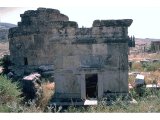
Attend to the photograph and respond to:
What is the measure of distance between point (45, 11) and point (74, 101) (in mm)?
9967

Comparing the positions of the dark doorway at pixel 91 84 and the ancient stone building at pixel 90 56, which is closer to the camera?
the ancient stone building at pixel 90 56

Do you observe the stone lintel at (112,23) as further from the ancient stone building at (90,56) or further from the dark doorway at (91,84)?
the dark doorway at (91,84)

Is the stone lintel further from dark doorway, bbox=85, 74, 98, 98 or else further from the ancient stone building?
dark doorway, bbox=85, 74, 98, 98

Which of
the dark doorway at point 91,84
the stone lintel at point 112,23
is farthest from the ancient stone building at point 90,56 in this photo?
the dark doorway at point 91,84

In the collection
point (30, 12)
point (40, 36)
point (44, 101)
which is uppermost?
point (30, 12)

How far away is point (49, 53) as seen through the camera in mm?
17688

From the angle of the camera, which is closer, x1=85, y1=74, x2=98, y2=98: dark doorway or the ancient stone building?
the ancient stone building

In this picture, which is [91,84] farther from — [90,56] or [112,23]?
[112,23]

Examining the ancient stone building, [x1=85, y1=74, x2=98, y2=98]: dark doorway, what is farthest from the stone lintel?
[x1=85, y1=74, x2=98, y2=98]: dark doorway

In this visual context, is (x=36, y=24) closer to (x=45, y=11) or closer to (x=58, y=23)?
(x=45, y=11)

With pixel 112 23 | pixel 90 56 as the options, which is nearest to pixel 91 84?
pixel 90 56
